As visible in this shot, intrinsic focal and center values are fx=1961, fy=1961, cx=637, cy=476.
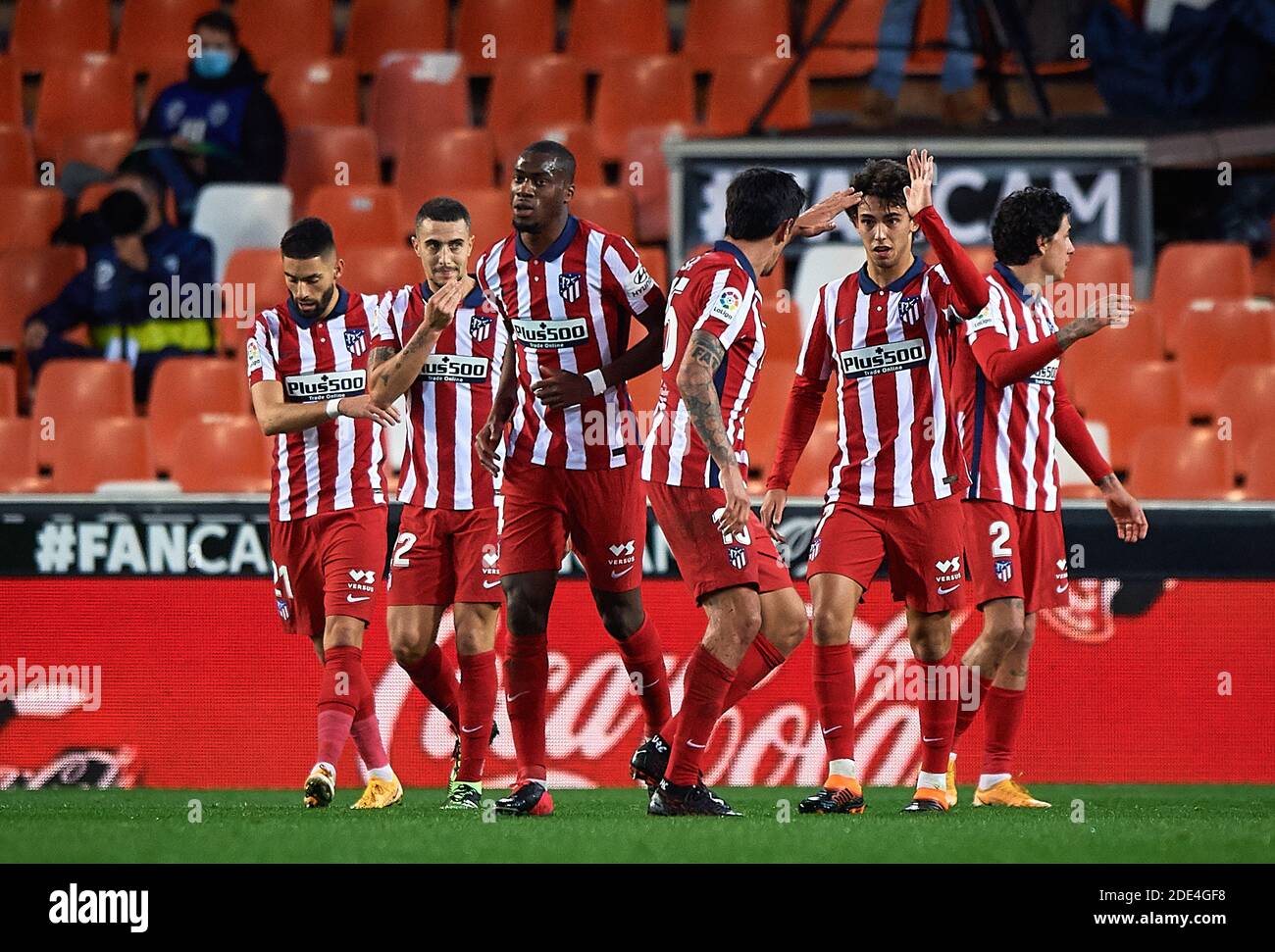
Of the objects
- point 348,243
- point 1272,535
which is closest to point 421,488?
point 1272,535

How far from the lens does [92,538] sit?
799 cm

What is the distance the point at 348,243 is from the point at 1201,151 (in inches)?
191

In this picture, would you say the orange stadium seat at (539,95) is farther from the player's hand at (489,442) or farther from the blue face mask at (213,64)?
the player's hand at (489,442)

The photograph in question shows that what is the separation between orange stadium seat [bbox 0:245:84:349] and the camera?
1125 centimetres

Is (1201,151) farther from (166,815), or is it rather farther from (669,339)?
(166,815)

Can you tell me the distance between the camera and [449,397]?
7.15 m

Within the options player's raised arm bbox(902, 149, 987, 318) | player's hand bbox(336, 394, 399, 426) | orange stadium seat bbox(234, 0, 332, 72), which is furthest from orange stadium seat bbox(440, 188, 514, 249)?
player's raised arm bbox(902, 149, 987, 318)

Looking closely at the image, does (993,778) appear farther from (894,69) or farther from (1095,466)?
(894,69)

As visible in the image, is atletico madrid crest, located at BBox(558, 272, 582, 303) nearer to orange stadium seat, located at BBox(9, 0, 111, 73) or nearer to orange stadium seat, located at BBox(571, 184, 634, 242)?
orange stadium seat, located at BBox(571, 184, 634, 242)

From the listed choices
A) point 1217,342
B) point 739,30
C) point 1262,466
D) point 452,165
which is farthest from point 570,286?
point 739,30

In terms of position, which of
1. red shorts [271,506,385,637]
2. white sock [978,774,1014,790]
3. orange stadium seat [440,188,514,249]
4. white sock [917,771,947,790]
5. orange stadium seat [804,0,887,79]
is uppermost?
orange stadium seat [804,0,887,79]

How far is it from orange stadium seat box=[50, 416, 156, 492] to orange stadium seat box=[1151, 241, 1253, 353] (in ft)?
18.8

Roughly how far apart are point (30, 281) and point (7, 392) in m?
0.91

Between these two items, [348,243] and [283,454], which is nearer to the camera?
[283,454]
